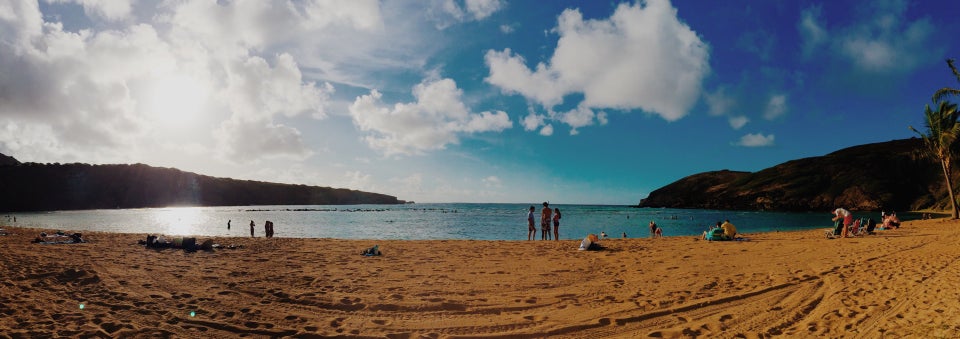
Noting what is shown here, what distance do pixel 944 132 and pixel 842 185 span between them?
8593cm

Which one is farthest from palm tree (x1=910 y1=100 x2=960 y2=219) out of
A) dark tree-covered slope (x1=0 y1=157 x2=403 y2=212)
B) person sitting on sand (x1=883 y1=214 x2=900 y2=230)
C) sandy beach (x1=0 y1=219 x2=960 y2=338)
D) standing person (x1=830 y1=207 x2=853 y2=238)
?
dark tree-covered slope (x1=0 y1=157 x2=403 y2=212)

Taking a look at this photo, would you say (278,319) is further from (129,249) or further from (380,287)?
(129,249)

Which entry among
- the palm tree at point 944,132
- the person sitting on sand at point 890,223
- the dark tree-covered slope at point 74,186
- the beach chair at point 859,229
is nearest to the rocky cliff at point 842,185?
the palm tree at point 944,132

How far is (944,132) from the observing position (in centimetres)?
3291

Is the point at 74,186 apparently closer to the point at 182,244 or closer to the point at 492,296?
the point at 182,244

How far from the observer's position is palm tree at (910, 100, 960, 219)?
32.6m

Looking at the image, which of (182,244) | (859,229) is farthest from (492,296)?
(859,229)

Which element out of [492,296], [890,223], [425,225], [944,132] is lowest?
[425,225]

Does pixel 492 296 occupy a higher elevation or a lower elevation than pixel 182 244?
lower

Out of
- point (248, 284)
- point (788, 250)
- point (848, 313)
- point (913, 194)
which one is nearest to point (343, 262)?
point (248, 284)

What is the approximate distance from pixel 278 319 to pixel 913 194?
124 metres

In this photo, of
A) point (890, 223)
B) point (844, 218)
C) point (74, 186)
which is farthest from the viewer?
point (74, 186)

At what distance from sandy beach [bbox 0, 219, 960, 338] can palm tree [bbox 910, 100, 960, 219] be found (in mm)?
27971

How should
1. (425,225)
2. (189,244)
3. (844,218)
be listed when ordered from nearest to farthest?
(189,244) < (844,218) < (425,225)
